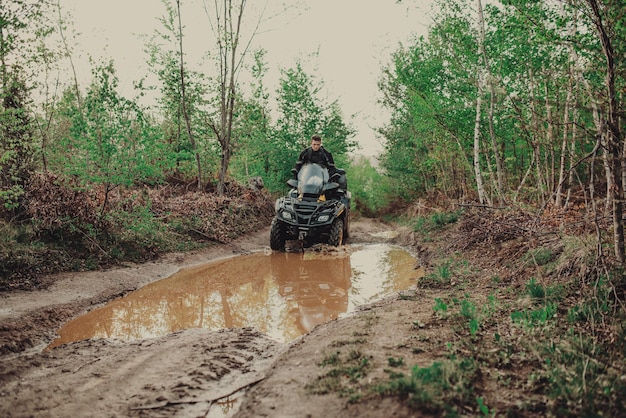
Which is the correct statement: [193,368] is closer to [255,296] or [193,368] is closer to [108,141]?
[255,296]

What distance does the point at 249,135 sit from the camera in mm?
16875

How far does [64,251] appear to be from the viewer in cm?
757

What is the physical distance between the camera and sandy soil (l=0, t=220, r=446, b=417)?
114 inches

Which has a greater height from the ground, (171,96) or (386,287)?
(171,96)

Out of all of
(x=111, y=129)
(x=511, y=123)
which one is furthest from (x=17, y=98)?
(x=511, y=123)

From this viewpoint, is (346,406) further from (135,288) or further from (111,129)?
(111,129)

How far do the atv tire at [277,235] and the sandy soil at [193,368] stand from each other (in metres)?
5.37

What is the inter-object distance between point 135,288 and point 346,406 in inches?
216

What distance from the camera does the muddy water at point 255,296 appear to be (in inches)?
206

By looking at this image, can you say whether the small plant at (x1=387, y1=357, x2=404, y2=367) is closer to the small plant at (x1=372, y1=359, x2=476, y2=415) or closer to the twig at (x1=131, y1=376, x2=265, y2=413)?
the small plant at (x1=372, y1=359, x2=476, y2=415)

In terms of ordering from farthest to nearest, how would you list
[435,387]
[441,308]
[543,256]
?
1. [543,256]
2. [441,308]
3. [435,387]

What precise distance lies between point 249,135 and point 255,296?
36.7 ft

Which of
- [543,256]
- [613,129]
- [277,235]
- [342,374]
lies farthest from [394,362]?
[277,235]

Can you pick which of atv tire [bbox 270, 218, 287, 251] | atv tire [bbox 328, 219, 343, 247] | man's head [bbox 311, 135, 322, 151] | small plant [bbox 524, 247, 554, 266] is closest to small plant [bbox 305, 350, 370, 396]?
small plant [bbox 524, 247, 554, 266]
